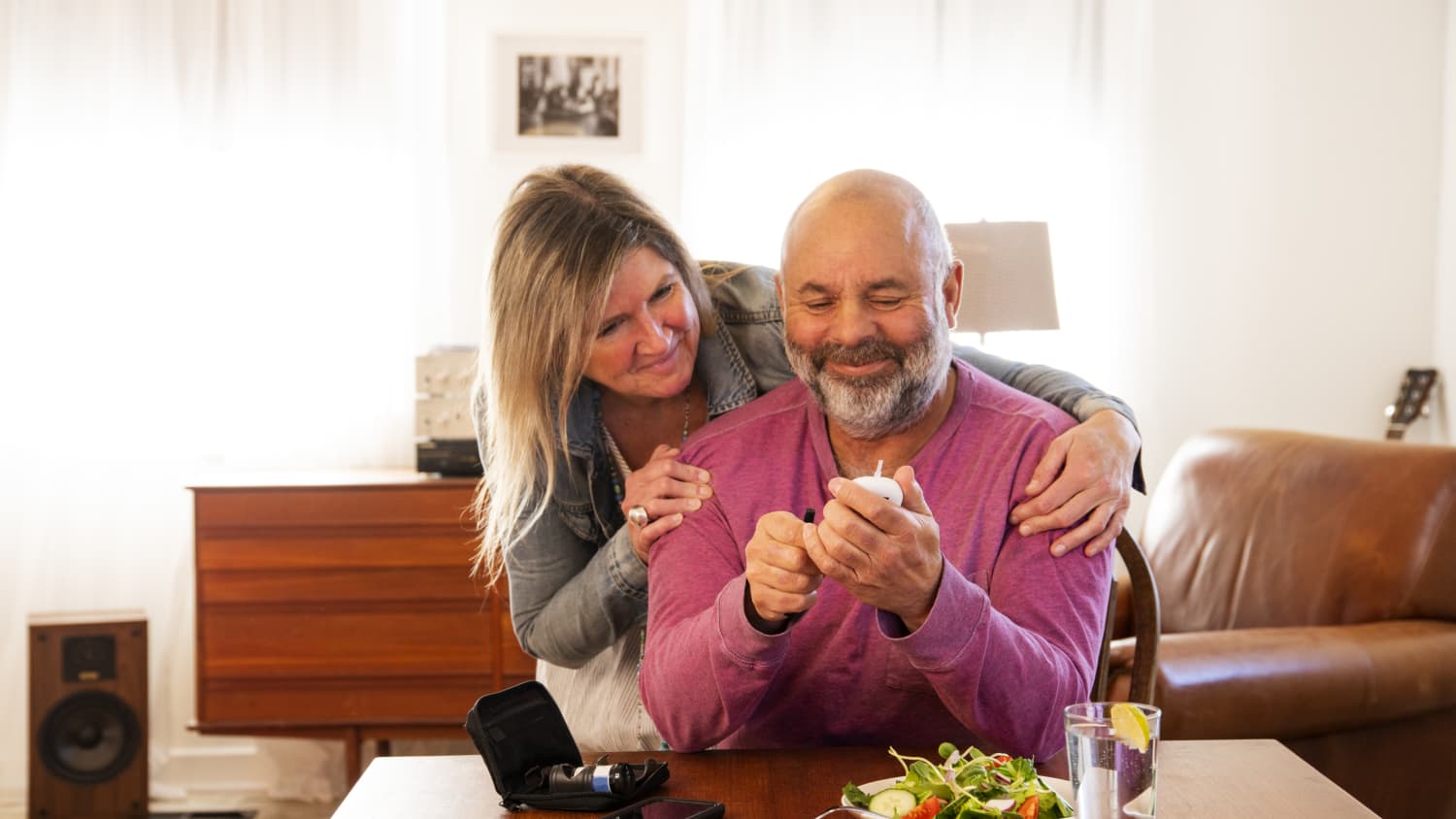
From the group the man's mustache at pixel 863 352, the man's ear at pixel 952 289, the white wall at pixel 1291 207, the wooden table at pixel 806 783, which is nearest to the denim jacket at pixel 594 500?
the man's ear at pixel 952 289

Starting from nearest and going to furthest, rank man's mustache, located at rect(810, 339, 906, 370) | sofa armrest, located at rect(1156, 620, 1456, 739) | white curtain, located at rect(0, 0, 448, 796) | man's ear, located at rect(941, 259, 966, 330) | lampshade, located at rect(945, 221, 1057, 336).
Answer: man's mustache, located at rect(810, 339, 906, 370)
man's ear, located at rect(941, 259, 966, 330)
sofa armrest, located at rect(1156, 620, 1456, 739)
lampshade, located at rect(945, 221, 1057, 336)
white curtain, located at rect(0, 0, 448, 796)

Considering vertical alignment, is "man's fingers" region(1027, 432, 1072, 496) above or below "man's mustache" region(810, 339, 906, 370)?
below

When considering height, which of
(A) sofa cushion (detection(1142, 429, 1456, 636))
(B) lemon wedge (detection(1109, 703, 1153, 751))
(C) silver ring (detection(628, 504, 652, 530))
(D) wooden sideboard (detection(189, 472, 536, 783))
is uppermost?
(C) silver ring (detection(628, 504, 652, 530))

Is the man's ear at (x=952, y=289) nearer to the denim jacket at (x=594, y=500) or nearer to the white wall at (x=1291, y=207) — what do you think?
the denim jacket at (x=594, y=500)

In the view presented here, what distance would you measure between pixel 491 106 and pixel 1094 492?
2.98 metres

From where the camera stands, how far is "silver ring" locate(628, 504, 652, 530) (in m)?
1.75

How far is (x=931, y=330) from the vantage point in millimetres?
1669

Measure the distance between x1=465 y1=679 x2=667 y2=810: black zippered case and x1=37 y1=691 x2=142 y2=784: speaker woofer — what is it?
Answer: 2762 mm

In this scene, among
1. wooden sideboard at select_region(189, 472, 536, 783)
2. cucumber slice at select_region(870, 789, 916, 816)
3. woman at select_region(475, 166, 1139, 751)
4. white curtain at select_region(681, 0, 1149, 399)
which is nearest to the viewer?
cucumber slice at select_region(870, 789, 916, 816)

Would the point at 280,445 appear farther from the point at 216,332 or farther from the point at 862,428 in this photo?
the point at 862,428

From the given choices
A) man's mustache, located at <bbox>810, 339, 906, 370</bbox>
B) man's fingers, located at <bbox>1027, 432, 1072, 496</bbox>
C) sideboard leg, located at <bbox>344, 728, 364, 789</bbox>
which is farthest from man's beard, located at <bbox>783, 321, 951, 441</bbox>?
sideboard leg, located at <bbox>344, 728, 364, 789</bbox>

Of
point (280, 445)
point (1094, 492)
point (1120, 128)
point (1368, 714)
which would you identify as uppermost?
point (1120, 128)

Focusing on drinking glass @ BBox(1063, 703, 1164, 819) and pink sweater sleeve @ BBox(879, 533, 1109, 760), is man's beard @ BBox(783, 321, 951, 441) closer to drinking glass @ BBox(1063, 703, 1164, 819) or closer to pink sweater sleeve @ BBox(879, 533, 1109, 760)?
pink sweater sleeve @ BBox(879, 533, 1109, 760)

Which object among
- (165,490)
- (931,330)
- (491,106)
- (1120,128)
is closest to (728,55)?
(491,106)
